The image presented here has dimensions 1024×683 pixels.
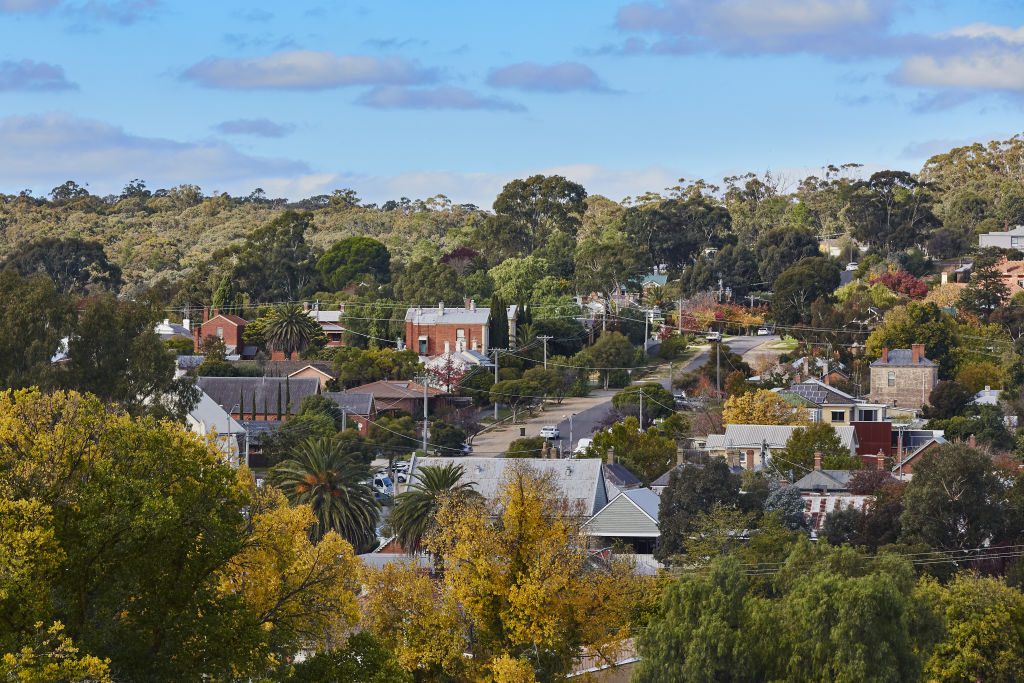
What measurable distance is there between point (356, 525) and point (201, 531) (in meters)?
23.4

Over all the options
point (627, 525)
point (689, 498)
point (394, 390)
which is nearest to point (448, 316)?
point (394, 390)

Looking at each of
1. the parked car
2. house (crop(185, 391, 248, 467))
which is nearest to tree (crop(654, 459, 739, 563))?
the parked car

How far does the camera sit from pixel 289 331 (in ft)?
323

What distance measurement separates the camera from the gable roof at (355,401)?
7775 centimetres

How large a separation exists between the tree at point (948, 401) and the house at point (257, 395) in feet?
111

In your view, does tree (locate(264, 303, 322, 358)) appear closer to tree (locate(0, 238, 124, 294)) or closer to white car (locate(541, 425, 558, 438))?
white car (locate(541, 425, 558, 438))

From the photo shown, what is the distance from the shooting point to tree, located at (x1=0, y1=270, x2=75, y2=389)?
5356 cm

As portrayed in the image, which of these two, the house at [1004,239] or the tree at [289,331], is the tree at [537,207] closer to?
the house at [1004,239]

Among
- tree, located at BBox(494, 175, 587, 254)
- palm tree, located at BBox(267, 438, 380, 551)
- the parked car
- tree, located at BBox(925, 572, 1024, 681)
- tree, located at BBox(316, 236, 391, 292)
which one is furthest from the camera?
tree, located at BBox(494, 175, 587, 254)

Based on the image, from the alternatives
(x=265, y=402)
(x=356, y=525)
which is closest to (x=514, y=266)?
(x=265, y=402)

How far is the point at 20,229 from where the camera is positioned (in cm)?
19462

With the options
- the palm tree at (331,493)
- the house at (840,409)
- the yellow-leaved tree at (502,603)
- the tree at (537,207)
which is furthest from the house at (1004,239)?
the yellow-leaved tree at (502,603)

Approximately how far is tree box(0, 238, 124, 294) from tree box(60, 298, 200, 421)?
76.9 meters

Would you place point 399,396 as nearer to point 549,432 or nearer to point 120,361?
point 549,432
